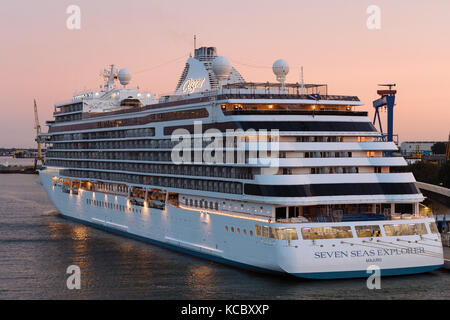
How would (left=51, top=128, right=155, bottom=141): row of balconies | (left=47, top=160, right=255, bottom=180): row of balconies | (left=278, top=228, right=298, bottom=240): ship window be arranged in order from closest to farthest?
(left=278, top=228, right=298, bottom=240): ship window < (left=47, top=160, right=255, bottom=180): row of balconies < (left=51, top=128, right=155, bottom=141): row of balconies

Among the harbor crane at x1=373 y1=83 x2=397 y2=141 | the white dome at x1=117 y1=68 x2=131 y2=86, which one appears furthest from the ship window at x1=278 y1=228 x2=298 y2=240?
the harbor crane at x1=373 y1=83 x2=397 y2=141

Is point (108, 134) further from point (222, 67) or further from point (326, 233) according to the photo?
point (326, 233)

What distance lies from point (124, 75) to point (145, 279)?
102ft

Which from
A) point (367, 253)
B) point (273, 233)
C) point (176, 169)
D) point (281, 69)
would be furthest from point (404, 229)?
point (176, 169)

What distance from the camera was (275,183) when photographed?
34.5m

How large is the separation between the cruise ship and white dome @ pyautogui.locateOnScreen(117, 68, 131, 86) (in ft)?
46.2

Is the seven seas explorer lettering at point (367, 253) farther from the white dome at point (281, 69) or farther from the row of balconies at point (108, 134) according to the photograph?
the row of balconies at point (108, 134)

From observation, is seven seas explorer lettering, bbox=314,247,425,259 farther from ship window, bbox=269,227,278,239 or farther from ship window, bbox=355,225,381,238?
ship window, bbox=269,227,278,239

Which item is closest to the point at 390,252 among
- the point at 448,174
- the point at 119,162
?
the point at 119,162

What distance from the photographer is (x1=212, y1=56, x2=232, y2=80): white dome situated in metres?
43.6

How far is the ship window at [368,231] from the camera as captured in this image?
33.4m

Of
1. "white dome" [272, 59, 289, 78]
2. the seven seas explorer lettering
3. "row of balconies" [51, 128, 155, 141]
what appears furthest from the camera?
"row of balconies" [51, 128, 155, 141]

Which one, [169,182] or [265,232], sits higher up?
[169,182]
